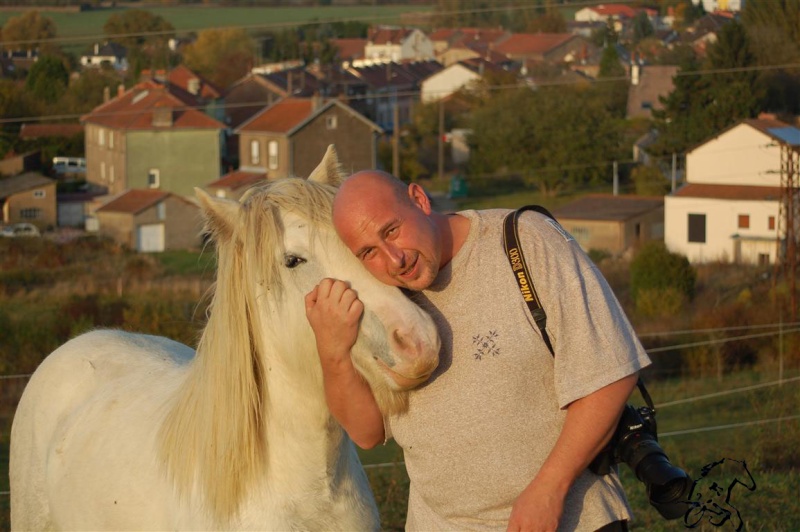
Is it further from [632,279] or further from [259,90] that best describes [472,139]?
[632,279]

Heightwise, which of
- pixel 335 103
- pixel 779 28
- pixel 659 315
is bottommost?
pixel 659 315

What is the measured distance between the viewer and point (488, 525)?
2389mm

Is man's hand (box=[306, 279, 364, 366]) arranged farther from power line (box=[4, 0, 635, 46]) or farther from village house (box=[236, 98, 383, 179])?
village house (box=[236, 98, 383, 179])

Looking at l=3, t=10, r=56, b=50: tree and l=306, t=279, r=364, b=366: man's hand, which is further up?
l=3, t=10, r=56, b=50: tree

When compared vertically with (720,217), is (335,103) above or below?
above

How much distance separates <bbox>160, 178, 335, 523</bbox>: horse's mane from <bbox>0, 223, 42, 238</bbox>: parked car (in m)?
33.6

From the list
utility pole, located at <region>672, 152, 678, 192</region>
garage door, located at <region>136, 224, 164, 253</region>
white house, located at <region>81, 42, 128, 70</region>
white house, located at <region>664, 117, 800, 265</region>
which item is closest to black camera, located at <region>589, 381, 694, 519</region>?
white house, located at <region>664, 117, 800, 265</region>

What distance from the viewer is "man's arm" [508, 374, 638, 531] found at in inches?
88.0

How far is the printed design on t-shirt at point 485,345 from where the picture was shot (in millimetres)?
2309

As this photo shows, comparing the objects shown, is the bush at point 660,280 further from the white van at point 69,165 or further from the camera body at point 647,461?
the white van at point 69,165

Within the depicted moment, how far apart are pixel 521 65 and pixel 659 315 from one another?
157 feet

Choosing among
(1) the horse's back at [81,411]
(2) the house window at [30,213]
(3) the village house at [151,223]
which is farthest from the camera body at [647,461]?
(2) the house window at [30,213]

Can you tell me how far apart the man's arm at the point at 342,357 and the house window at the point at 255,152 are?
1600 inches

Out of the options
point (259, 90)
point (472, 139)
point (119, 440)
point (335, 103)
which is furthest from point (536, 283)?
point (259, 90)
